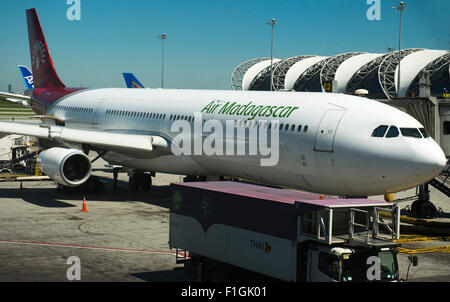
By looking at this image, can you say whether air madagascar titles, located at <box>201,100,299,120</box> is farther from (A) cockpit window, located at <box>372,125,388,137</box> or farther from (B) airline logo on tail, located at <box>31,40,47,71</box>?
(B) airline logo on tail, located at <box>31,40,47,71</box>

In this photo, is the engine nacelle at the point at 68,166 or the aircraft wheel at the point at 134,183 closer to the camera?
the engine nacelle at the point at 68,166

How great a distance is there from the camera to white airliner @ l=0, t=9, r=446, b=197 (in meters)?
19.5

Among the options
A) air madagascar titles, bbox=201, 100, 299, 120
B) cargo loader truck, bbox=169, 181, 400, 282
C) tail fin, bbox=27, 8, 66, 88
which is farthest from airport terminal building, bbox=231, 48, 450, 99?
cargo loader truck, bbox=169, 181, 400, 282

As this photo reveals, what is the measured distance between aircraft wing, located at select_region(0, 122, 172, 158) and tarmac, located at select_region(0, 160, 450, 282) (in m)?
2.56

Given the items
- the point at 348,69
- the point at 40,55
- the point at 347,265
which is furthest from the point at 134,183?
the point at 348,69

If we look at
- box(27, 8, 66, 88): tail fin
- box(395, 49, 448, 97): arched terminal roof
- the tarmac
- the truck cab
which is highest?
box(395, 49, 448, 97): arched terminal roof

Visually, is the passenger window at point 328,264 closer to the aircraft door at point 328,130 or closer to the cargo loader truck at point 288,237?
the cargo loader truck at point 288,237

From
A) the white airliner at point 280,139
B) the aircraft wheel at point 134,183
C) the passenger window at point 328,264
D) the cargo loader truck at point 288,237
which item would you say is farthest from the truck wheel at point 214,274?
the aircraft wheel at point 134,183

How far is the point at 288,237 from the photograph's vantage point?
12820mm

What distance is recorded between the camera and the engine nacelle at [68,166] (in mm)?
27688

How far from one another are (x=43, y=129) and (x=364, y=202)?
20.8m

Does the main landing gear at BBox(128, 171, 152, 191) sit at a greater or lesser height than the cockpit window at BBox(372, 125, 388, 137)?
lesser

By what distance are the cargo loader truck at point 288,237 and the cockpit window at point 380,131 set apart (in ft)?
19.2

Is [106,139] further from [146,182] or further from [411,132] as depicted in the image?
[411,132]
